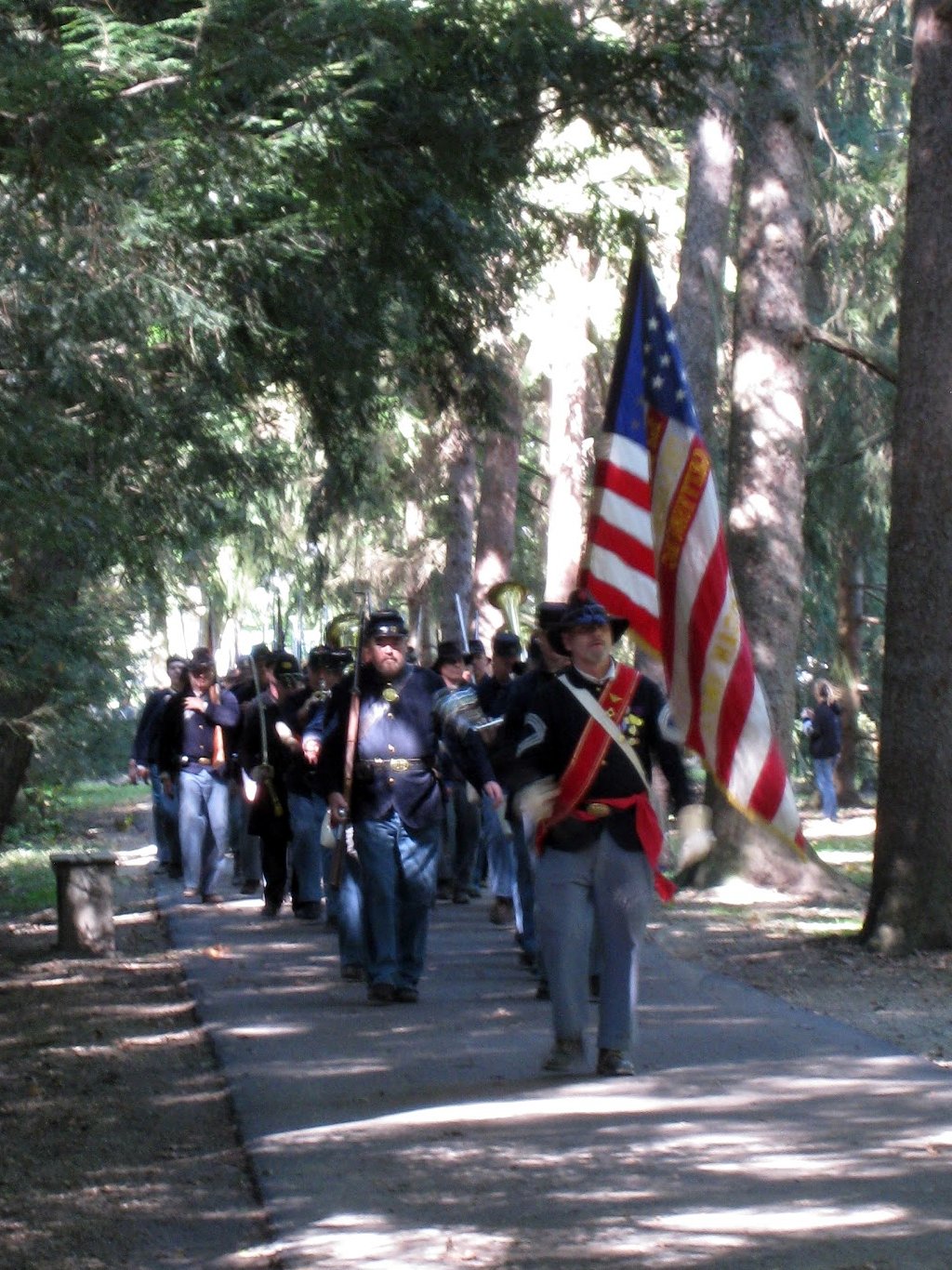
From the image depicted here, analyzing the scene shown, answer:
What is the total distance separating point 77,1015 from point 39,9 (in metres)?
5.51

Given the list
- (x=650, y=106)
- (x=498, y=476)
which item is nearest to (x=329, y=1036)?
(x=650, y=106)

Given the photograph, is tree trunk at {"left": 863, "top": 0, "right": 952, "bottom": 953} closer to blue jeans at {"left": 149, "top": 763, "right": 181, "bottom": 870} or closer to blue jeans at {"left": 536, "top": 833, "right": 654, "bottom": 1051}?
A: blue jeans at {"left": 536, "top": 833, "right": 654, "bottom": 1051}

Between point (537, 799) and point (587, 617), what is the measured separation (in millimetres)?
771

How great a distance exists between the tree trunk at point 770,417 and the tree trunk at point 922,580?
154 inches

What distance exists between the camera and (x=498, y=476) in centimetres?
2975

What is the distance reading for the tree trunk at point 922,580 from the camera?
1211cm

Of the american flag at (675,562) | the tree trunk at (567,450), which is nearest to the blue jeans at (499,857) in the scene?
the american flag at (675,562)

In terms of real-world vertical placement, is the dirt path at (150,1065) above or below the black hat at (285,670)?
below

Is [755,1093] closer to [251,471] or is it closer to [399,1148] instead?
[399,1148]

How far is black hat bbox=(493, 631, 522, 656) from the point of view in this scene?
13.5m

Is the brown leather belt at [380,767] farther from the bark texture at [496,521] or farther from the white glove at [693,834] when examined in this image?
the bark texture at [496,521]

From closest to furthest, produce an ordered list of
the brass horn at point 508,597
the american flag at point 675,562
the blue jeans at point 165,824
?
the american flag at point 675,562
the brass horn at point 508,597
the blue jeans at point 165,824

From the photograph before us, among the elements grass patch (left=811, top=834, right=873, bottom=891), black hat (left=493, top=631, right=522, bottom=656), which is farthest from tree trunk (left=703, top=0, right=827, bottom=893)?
black hat (left=493, top=631, right=522, bottom=656)

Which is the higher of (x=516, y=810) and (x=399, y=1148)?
(x=516, y=810)
